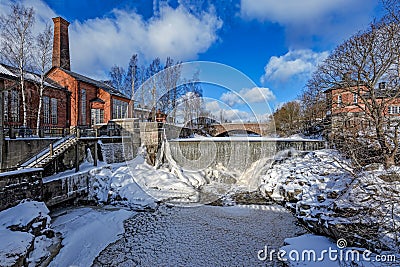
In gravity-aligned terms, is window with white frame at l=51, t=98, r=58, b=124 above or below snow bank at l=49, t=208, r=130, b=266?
above

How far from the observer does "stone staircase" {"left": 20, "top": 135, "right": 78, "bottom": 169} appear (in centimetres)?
883

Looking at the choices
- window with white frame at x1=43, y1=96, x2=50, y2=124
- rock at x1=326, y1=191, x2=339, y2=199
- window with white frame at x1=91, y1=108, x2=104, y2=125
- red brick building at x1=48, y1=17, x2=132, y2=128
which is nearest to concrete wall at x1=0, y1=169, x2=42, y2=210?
rock at x1=326, y1=191, x2=339, y2=199

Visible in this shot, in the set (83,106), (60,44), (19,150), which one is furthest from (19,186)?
(60,44)

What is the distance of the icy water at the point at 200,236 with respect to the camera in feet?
17.3

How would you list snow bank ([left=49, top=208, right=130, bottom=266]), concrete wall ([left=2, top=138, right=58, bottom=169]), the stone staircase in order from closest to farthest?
1. snow bank ([left=49, top=208, right=130, bottom=266])
2. the stone staircase
3. concrete wall ([left=2, top=138, right=58, bottom=169])

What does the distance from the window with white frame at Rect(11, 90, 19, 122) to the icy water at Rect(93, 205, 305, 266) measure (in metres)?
11.7

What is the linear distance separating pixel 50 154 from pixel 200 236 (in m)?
7.59

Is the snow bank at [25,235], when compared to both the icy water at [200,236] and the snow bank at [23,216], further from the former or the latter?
the icy water at [200,236]

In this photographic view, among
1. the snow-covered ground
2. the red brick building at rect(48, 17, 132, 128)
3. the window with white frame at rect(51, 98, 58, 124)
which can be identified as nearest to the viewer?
the snow-covered ground

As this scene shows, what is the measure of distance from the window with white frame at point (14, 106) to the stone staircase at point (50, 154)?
17.7 ft

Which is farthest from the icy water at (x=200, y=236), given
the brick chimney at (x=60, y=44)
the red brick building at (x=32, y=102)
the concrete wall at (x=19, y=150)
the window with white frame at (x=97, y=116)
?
the brick chimney at (x=60, y=44)

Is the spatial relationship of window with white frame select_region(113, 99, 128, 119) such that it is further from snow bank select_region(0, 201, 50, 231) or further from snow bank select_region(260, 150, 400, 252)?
snow bank select_region(0, 201, 50, 231)

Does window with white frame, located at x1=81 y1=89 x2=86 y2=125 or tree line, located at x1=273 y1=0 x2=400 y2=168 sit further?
window with white frame, located at x1=81 y1=89 x2=86 y2=125

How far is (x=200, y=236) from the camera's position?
636cm
